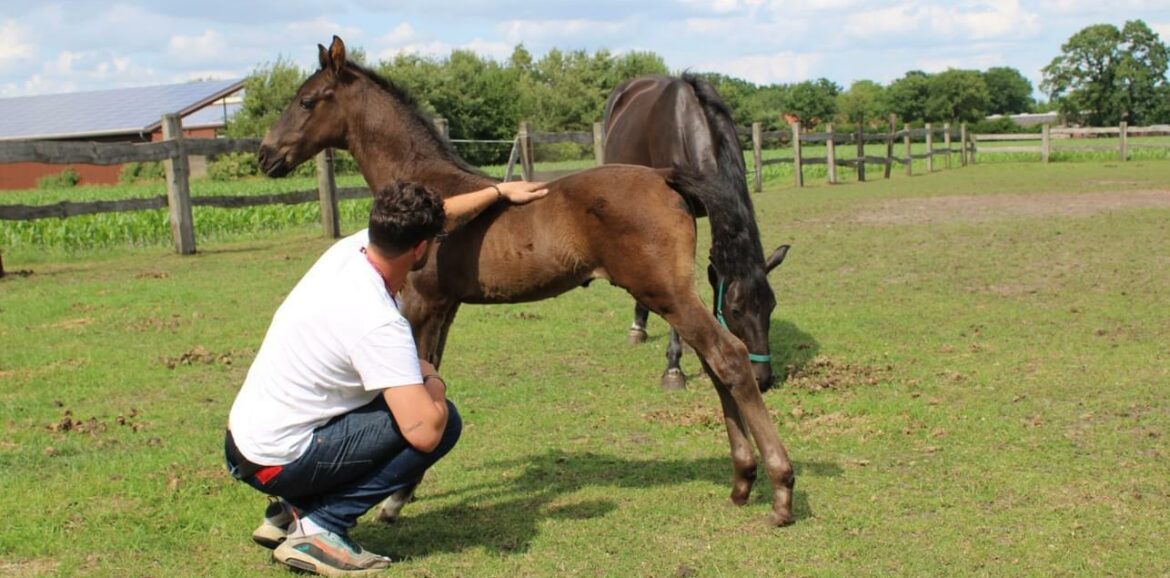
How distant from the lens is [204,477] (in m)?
5.21

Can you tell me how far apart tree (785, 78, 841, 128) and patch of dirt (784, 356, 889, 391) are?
75944mm

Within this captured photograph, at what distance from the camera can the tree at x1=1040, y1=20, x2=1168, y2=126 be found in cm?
8244

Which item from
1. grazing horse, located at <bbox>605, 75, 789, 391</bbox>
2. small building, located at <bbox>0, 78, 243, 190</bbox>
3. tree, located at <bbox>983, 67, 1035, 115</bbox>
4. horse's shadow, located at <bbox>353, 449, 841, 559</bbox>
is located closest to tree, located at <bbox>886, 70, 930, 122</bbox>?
tree, located at <bbox>983, 67, 1035, 115</bbox>

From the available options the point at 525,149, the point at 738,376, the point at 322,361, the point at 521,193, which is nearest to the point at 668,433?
the point at 738,376

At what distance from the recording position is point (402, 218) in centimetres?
374

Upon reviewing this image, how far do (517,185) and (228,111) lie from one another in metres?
60.3

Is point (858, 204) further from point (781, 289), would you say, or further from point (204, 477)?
point (204, 477)

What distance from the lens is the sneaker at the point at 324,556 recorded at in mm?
3961

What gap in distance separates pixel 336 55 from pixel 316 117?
35 centimetres

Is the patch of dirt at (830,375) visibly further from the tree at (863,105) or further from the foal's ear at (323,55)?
the tree at (863,105)

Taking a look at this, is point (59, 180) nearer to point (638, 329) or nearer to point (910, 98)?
point (638, 329)

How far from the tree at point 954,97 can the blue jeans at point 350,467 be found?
86567 mm

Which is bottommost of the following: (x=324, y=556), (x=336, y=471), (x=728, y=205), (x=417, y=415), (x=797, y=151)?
(x=324, y=556)

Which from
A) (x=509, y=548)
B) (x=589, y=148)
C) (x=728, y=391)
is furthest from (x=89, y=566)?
(x=589, y=148)
